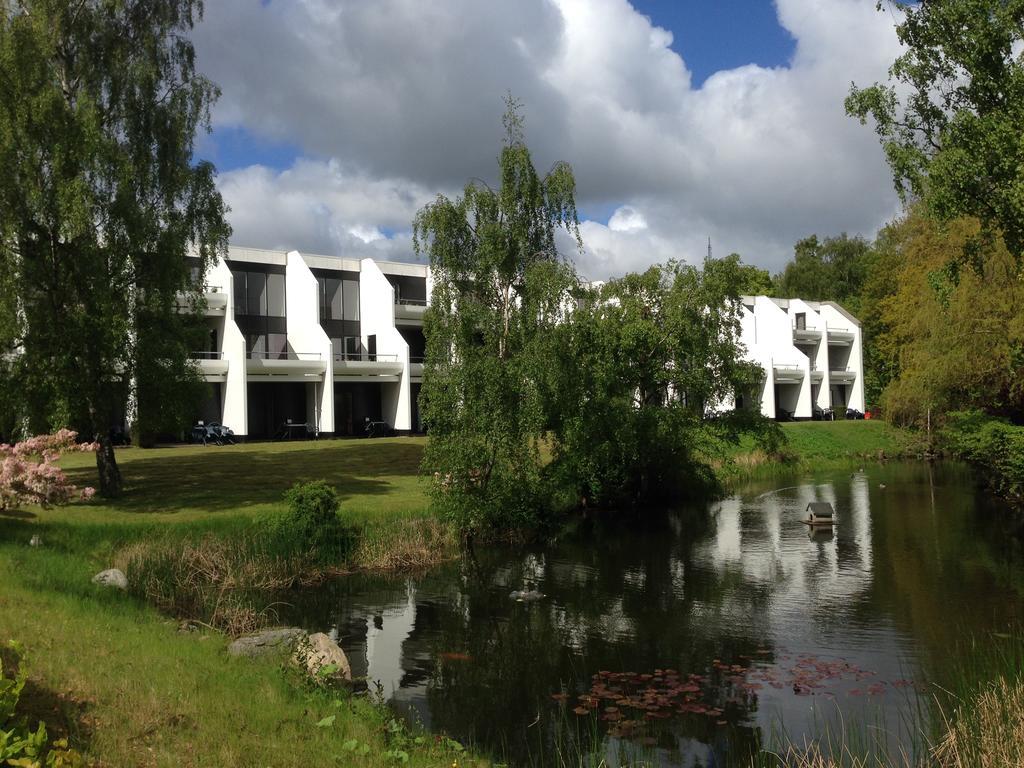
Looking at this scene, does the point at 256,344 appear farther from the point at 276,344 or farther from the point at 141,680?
the point at 141,680

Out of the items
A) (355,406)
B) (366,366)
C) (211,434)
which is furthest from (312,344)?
(211,434)

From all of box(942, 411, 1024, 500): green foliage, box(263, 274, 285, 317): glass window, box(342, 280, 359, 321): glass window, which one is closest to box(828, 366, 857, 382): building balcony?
box(942, 411, 1024, 500): green foliage

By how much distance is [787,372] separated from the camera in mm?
67125

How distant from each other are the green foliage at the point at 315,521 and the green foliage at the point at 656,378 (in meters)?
10.4

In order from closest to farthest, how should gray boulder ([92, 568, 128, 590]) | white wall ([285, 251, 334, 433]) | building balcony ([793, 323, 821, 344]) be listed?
gray boulder ([92, 568, 128, 590]) < white wall ([285, 251, 334, 433]) < building balcony ([793, 323, 821, 344])

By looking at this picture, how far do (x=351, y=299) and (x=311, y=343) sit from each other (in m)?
5.50

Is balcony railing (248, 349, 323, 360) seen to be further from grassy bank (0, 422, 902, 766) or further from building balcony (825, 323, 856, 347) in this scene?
building balcony (825, 323, 856, 347)

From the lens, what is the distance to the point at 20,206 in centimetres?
2205

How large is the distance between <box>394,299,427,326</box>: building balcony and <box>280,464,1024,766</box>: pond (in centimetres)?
3025

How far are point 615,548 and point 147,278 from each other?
15108mm

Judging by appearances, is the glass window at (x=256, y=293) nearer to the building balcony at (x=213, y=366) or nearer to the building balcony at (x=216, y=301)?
the building balcony at (x=216, y=301)

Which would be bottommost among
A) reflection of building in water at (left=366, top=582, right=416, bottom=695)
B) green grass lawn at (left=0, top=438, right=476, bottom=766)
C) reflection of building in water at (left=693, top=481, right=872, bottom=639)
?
reflection of building in water at (left=366, top=582, right=416, bottom=695)

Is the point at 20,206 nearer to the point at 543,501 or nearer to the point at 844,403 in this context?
the point at 543,501

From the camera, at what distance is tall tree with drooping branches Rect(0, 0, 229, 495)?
2206 centimetres
